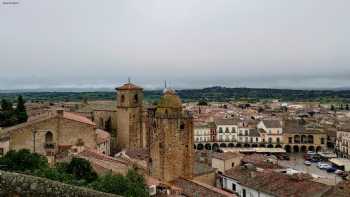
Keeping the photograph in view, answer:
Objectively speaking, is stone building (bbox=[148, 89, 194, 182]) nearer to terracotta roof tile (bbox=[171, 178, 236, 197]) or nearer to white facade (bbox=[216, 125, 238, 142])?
terracotta roof tile (bbox=[171, 178, 236, 197])

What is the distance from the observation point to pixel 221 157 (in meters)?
42.7

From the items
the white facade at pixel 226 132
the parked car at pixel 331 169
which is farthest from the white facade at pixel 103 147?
the white facade at pixel 226 132

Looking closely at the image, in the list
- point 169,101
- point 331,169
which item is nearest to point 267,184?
point 169,101

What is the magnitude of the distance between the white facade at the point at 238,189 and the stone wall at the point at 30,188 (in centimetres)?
2203

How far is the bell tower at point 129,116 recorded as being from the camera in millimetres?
47125

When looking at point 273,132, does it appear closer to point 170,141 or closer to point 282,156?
point 282,156

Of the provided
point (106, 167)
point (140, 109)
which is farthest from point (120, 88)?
point (106, 167)

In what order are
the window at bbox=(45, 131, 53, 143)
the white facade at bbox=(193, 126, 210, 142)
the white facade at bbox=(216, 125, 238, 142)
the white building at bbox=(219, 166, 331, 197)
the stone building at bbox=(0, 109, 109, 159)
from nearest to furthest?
the white building at bbox=(219, 166, 331, 197), the stone building at bbox=(0, 109, 109, 159), the window at bbox=(45, 131, 53, 143), the white facade at bbox=(193, 126, 210, 142), the white facade at bbox=(216, 125, 238, 142)

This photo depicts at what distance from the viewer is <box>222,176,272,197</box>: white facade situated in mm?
27625

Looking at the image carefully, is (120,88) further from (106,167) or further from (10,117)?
(106,167)

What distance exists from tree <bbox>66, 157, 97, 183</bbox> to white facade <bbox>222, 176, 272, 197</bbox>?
10617 mm

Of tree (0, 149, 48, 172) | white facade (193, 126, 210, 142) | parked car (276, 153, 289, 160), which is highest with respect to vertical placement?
tree (0, 149, 48, 172)

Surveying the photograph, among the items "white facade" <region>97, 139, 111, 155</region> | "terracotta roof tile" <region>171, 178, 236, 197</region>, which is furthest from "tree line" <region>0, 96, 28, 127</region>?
"terracotta roof tile" <region>171, 178, 236, 197</region>

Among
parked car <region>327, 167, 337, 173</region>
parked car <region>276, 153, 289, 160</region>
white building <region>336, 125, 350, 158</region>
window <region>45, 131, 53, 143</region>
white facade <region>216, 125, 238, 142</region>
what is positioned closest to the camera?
window <region>45, 131, 53, 143</region>
